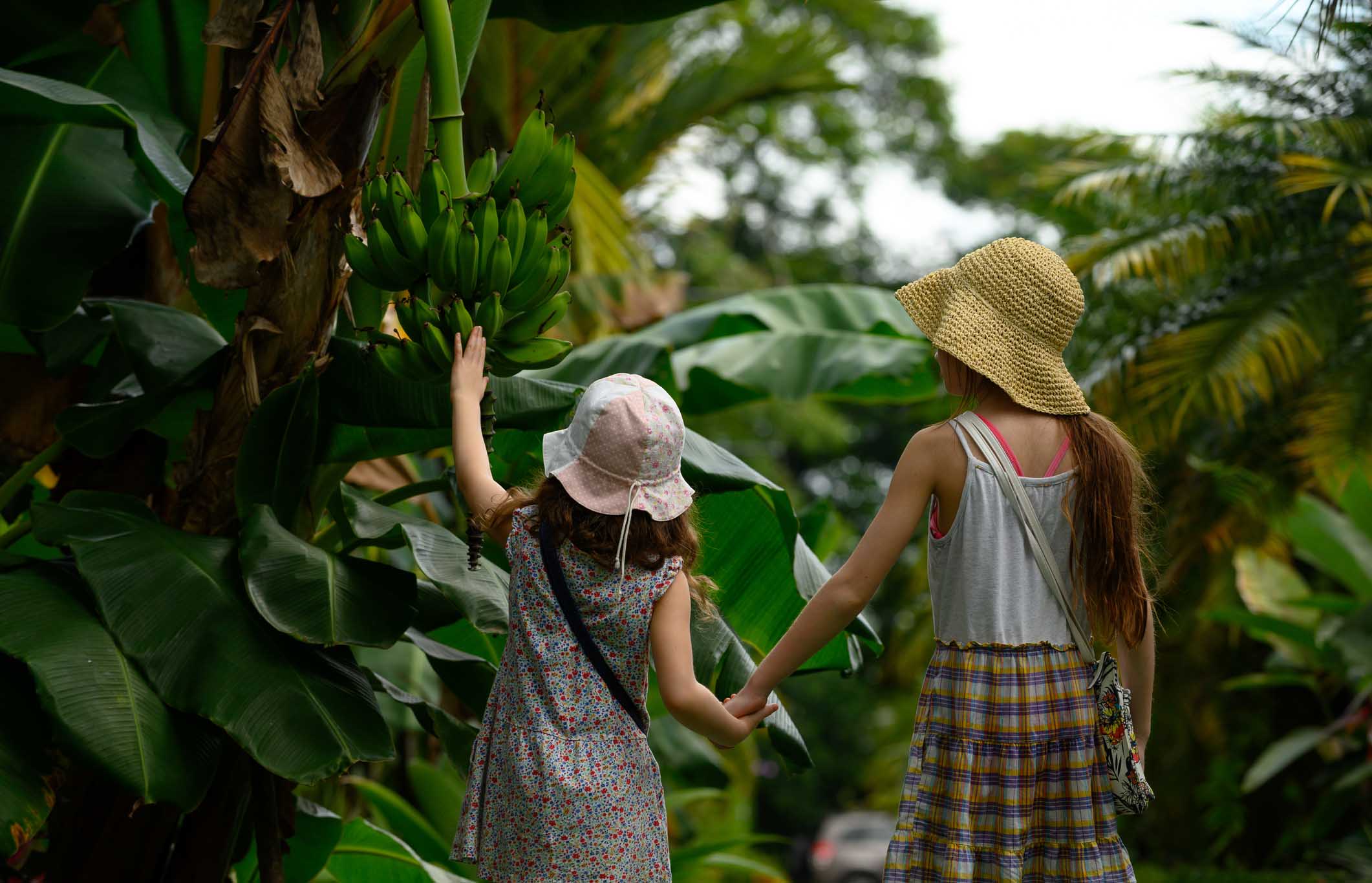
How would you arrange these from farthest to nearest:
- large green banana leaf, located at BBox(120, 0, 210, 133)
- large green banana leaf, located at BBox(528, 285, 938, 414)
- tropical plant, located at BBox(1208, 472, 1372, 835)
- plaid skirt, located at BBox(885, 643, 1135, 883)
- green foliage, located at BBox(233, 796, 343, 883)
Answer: tropical plant, located at BBox(1208, 472, 1372, 835) → large green banana leaf, located at BBox(528, 285, 938, 414) → large green banana leaf, located at BBox(120, 0, 210, 133) → green foliage, located at BBox(233, 796, 343, 883) → plaid skirt, located at BBox(885, 643, 1135, 883)

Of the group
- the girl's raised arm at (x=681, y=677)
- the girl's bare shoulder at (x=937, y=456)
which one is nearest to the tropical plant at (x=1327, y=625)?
the girl's bare shoulder at (x=937, y=456)

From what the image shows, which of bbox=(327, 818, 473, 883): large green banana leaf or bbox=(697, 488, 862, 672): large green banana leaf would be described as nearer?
bbox=(697, 488, 862, 672): large green banana leaf

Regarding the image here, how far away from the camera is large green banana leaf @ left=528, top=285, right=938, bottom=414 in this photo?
13.7ft

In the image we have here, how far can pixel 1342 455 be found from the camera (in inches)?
301

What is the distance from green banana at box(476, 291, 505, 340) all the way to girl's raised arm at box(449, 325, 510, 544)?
23mm

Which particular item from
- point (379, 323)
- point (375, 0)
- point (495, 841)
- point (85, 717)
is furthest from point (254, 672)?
point (375, 0)

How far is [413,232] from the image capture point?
Answer: 2.35 meters

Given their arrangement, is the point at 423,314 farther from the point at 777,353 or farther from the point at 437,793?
the point at 437,793

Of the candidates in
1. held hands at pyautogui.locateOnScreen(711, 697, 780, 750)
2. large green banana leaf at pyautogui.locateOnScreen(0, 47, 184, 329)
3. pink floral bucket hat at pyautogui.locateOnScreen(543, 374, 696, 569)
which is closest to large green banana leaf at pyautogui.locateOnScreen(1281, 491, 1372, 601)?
held hands at pyautogui.locateOnScreen(711, 697, 780, 750)

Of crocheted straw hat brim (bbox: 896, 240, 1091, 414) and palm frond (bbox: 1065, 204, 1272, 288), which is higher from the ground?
palm frond (bbox: 1065, 204, 1272, 288)

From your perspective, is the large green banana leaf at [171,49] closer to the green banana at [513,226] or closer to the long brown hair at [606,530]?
the green banana at [513,226]

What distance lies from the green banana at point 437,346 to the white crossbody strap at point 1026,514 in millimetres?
967

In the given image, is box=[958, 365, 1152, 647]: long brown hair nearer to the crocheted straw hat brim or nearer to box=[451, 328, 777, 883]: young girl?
the crocheted straw hat brim

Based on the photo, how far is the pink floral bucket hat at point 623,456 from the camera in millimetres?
2117
